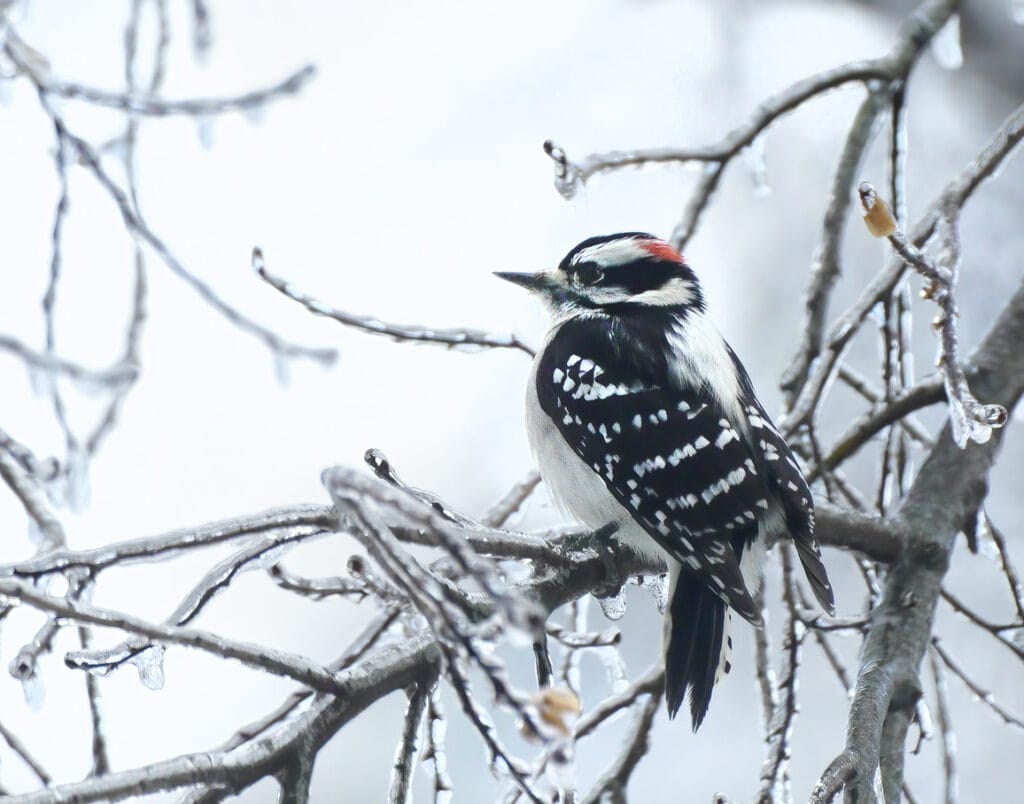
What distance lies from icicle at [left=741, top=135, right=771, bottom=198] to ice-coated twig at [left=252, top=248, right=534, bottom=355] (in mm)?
1036

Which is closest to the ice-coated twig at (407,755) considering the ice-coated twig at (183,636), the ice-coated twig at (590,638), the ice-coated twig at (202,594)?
the ice-coated twig at (183,636)

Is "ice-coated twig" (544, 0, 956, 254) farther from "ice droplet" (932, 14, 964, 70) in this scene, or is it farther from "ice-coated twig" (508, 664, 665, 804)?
"ice-coated twig" (508, 664, 665, 804)

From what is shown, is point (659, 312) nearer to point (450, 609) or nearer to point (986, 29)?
point (450, 609)

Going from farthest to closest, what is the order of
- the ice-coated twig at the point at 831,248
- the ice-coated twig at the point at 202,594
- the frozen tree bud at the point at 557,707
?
the ice-coated twig at the point at 831,248
the ice-coated twig at the point at 202,594
the frozen tree bud at the point at 557,707

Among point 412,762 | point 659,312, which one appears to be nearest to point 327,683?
point 412,762

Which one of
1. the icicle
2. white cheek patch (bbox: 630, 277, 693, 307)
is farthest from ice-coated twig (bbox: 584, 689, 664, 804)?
the icicle

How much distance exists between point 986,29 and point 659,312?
10.4 ft

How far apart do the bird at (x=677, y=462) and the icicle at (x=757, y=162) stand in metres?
0.38

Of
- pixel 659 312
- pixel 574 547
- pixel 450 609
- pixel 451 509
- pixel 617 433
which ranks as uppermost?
pixel 659 312

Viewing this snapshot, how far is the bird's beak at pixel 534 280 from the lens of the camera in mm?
3238

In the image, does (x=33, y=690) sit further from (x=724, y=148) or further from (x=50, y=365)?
(x=724, y=148)

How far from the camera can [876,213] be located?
190 centimetres

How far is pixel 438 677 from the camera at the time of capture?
182cm

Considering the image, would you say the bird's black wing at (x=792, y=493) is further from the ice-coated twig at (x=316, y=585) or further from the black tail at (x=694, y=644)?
→ the ice-coated twig at (x=316, y=585)
